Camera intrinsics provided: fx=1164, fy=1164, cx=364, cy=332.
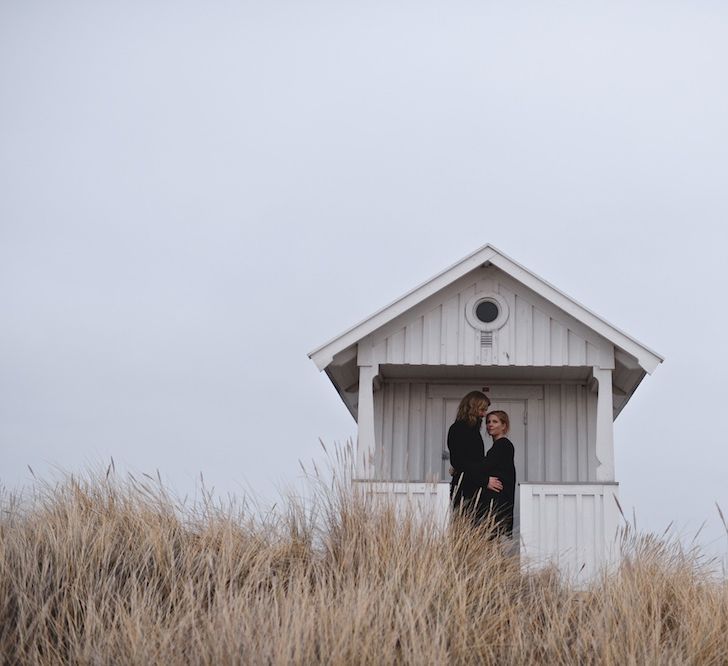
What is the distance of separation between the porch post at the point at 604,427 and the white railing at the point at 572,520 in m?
0.30

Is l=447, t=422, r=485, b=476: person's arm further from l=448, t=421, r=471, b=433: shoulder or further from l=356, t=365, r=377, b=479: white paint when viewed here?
l=356, t=365, r=377, b=479: white paint

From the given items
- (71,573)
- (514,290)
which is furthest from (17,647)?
(514,290)

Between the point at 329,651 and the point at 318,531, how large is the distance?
9.04 ft

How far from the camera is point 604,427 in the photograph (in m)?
14.3

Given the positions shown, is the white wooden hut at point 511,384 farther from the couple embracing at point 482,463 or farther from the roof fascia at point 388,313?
the couple embracing at point 482,463

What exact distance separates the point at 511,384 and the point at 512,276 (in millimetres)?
2140

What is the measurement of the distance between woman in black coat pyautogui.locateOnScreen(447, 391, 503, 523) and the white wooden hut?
1.14ft

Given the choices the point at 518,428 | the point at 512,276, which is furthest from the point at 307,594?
the point at 518,428

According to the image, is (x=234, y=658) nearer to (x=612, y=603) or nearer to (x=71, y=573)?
(x=71, y=573)

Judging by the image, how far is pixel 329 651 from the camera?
8898 millimetres

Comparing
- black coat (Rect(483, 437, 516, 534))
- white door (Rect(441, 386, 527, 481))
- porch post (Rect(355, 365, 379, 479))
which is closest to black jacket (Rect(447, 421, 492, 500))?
black coat (Rect(483, 437, 516, 534))

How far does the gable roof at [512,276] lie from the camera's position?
14.2 m

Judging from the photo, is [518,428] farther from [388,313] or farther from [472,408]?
[388,313]

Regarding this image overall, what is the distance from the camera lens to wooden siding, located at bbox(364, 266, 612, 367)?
14.6 meters
